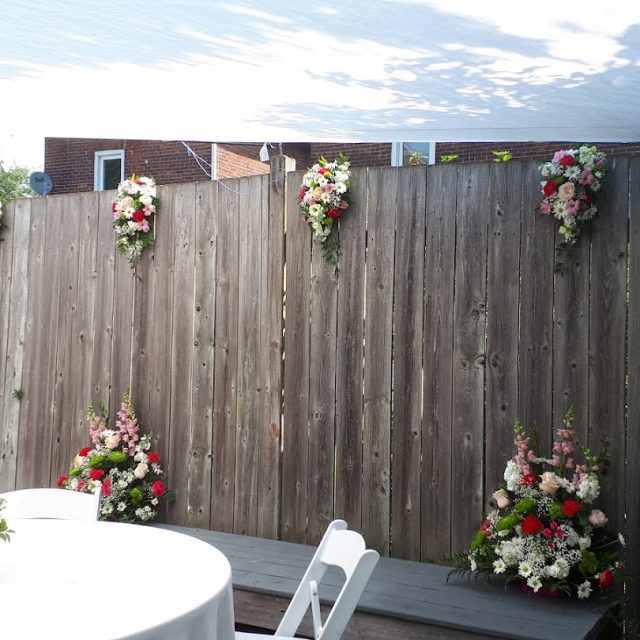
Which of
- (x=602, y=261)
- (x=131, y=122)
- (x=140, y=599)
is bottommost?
(x=140, y=599)

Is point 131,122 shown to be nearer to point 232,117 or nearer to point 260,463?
point 232,117

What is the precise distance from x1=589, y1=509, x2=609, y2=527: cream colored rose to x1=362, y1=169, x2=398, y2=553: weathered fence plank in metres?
1.01

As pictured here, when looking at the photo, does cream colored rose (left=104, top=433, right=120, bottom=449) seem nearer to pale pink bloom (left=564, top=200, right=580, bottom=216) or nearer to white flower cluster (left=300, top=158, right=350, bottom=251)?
white flower cluster (left=300, top=158, right=350, bottom=251)

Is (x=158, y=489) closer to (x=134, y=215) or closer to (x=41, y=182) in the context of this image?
(x=134, y=215)

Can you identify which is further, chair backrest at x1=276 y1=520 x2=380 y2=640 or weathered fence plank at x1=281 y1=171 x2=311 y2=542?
weathered fence plank at x1=281 y1=171 x2=311 y2=542

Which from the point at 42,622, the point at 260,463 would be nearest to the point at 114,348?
the point at 260,463

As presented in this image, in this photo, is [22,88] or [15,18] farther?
[22,88]

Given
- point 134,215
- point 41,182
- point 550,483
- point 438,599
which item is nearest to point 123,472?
point 134,215

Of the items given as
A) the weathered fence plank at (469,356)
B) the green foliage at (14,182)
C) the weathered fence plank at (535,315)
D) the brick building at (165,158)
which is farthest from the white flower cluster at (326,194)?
the green foliage at (14,182)

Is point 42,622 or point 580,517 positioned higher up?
point 42,622

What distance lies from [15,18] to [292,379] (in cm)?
262

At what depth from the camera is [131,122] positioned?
3469 mm

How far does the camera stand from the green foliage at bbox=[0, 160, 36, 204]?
2014 cm

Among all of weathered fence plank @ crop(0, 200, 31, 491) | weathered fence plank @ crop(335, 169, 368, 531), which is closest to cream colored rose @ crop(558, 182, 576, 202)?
weathered fence plank @ crop(335, 169, 368, 531)
